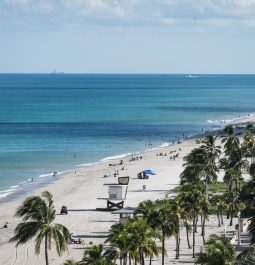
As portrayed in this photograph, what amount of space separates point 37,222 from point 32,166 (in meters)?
73.5

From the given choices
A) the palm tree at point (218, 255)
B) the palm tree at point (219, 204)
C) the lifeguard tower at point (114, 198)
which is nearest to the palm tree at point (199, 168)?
the palm tree at point (219, 204)

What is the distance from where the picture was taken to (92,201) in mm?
82562

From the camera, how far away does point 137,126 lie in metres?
180

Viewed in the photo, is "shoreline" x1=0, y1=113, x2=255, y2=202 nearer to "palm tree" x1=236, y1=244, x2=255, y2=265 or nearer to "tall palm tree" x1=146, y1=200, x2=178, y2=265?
"tall palm tree" x1=146, y1=200, x2=178, y2=265

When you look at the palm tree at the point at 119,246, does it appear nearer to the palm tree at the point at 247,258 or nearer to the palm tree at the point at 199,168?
the palm tree at the point at 247,258

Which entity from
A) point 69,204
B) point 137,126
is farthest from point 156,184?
point 137,126

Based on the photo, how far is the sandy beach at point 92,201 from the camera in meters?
57.0

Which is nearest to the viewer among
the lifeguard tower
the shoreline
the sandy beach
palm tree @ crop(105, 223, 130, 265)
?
palm tree @ crop(105, 223, 130, 265)

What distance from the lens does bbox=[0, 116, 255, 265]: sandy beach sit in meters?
57.0

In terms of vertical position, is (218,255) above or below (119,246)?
below

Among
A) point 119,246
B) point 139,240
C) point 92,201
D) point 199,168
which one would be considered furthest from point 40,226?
point 92,201

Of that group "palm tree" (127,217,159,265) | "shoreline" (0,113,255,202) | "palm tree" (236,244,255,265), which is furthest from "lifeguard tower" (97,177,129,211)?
"palm tree" (236,244,255,265)

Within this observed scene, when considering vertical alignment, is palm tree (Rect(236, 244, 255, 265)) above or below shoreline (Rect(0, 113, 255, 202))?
below

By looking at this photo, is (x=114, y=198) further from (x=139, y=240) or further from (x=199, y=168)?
(x=139, y=240)
